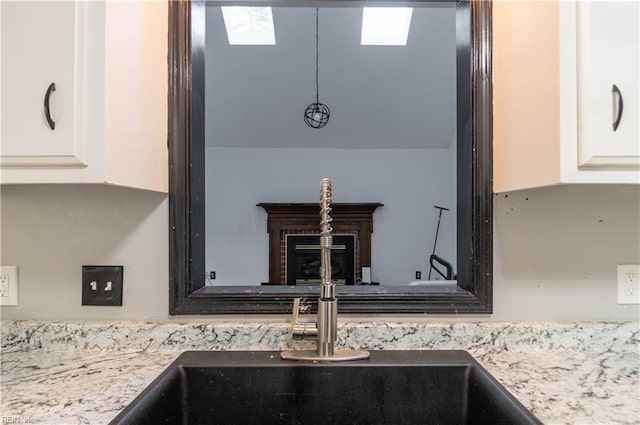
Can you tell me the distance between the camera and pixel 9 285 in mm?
929

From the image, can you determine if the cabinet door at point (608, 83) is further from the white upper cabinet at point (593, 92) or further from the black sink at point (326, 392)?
the black sink at point (326, 392)

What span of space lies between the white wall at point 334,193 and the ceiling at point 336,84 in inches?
7.0

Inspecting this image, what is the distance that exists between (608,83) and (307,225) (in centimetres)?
449

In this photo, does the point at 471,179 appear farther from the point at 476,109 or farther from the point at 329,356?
the point at 329,356

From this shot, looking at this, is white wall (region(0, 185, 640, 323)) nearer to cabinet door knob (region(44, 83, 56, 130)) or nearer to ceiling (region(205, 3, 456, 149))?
cabinet door knob (region(44, 83, 56, 130))

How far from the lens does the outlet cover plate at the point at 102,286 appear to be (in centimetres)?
92

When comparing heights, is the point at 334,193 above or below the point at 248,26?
below

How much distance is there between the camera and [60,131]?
66 centimetres

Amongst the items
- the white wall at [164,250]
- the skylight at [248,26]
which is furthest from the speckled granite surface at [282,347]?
the skylight at [248,26]

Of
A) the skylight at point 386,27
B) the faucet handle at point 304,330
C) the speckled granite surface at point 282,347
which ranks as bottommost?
the speckled granite surface at point 282,347

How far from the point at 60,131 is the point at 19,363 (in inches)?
21.7

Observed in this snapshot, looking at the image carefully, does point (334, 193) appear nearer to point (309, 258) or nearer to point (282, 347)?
point (309, 258)

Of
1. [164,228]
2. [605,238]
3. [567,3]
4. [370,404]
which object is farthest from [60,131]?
[605,238]

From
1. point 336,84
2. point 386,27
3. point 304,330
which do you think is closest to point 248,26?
point 336,84
